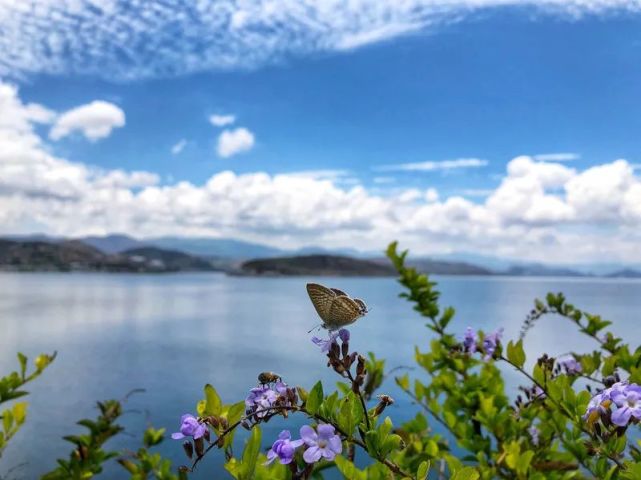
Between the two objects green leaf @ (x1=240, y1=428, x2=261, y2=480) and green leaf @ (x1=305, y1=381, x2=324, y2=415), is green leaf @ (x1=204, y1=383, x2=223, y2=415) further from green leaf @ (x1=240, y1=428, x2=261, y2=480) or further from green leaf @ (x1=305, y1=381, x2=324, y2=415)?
green leaf @ (x1=305, y1=381, x2=324, y2=415)

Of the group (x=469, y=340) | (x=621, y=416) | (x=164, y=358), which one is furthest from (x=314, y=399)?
(x=164, y=358)

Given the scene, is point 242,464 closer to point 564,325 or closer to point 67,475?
point 67,475

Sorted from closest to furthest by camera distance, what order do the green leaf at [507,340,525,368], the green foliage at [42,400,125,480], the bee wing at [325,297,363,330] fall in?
the bee wing at [325,297,363,330]
the green leaf at [507,340,525,368]
the green foliage at [42,400,125,480]

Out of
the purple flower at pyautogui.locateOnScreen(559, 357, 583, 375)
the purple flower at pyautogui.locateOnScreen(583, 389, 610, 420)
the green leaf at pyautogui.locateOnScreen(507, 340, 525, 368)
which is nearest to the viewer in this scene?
the purple flower at pyautogui.locateOnScreen(583, 389, 610, 420)

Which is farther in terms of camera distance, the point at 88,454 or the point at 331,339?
the point at 88,454

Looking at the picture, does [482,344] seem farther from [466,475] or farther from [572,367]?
[466,475]

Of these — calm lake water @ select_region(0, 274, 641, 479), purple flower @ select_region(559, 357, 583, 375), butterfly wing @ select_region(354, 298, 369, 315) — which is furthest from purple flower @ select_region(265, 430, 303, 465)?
calm lake water @ select_region(0, 274, 641, 479)

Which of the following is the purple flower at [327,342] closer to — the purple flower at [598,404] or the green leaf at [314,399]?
the green leaf at [314,399]
